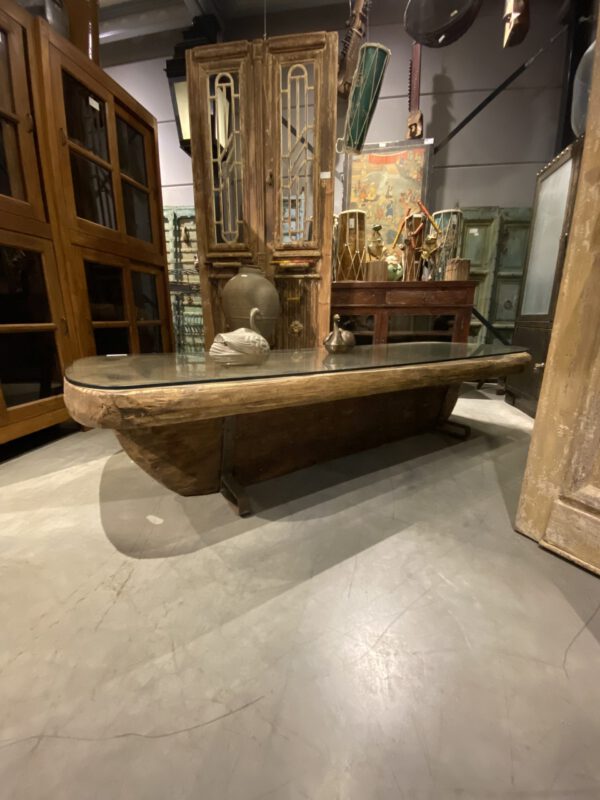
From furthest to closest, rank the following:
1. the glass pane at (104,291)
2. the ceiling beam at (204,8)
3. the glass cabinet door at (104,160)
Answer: the ceiling beam at (204,8), the glass pane at (104,291), the glass cabinet door at (104,160)

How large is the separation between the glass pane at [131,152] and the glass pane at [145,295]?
69cm

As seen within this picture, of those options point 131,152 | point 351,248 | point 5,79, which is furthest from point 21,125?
point 351,248

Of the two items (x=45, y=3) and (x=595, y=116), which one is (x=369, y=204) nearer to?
(x=45, y=3)

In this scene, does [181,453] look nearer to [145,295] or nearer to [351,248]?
[145,295]

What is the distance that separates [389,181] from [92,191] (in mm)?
2895

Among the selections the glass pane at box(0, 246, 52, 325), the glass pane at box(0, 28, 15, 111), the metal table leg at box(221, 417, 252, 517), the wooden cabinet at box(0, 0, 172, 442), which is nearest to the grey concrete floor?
the metal table leg at box(221, 417, 252, 517)

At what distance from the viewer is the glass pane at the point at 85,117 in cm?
189

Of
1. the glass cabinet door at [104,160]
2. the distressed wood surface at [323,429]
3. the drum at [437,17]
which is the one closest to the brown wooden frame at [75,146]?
the glass cabinet door at [104,160]

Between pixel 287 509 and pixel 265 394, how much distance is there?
1.69ft

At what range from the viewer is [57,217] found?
1831mm

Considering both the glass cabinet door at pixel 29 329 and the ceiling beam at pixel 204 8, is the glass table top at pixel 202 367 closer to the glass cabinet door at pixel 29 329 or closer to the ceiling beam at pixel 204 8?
the glass cabinet door at pixel 29 329

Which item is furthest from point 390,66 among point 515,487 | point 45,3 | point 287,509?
point 287,509

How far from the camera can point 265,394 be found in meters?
1.02

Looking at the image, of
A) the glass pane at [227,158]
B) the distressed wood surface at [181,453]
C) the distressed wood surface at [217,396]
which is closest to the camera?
the distressed wood surface at [217,396]
